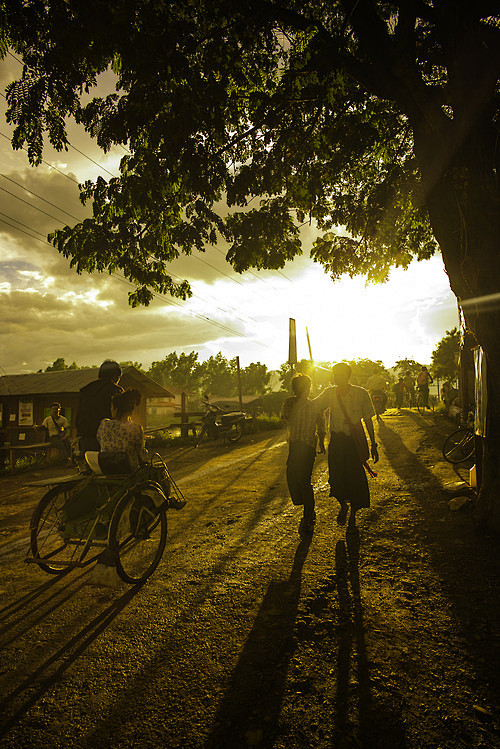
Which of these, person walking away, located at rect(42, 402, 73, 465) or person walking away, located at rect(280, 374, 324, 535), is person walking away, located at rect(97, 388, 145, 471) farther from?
person walking away, located at rect(42, 402, 73, 465)

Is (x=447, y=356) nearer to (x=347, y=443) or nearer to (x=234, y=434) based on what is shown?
(x=234, y=434)

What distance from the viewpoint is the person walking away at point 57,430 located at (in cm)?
1322

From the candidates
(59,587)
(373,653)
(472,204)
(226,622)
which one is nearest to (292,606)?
(226,622)

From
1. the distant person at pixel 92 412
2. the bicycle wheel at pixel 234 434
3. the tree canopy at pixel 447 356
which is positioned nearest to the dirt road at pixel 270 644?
the distant person at pixel 92 412

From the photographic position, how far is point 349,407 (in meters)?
5.48

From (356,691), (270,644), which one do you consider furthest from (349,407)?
(356,691)

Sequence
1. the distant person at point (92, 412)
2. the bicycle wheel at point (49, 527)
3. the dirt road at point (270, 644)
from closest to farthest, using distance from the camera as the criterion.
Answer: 1. the dirt road at point (270, 644)
2. the bicycle wheel at point (49, 527)
3. the distant person at point (92, 412)

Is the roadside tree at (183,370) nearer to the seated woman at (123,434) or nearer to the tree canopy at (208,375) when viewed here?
the tree canopy at (208,375)

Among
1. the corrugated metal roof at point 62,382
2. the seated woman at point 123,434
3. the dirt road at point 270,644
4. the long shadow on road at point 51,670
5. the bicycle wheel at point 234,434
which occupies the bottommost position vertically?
the long shadow on road at point 51,670

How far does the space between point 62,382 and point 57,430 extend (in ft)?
45.6

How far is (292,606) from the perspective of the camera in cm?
338

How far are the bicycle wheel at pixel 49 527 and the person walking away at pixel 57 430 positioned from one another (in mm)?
9542

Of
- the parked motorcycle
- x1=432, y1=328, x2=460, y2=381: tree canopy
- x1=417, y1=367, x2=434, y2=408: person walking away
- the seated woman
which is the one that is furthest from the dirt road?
x1=432, y1=328, x2=460, y2=381: tree canopy

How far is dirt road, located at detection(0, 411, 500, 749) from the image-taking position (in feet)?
7.09
